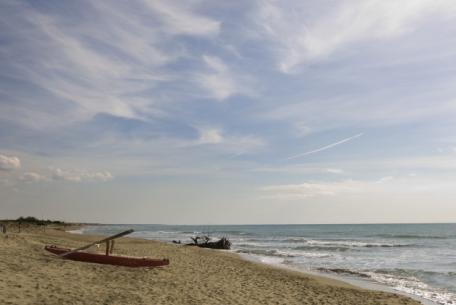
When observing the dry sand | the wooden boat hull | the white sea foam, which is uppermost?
the wooden boat hull

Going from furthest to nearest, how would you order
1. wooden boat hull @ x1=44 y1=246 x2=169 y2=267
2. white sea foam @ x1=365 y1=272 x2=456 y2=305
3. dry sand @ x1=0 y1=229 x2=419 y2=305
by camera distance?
wooden boat hull @ x1=44 y1=246 x2=169 y2=267, white sea foam @ x1=365 y1=272 x2=456 y2=305, dry sand @ x1=0 y1=229 x2=419 y2=305

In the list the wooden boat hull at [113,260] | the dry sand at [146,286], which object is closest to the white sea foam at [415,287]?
the dry sand at [146,286]

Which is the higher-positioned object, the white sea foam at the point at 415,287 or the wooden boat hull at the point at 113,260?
the wooden boat hull at the point at 113,260

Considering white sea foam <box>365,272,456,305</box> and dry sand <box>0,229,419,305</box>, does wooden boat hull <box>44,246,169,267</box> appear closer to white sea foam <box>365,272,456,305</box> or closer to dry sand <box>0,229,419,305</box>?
dry sand <box>0,229,419,305</box>

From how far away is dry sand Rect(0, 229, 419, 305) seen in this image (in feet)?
35.0

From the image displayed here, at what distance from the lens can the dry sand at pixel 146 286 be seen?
10.7 m

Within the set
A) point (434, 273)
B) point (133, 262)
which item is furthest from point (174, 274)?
point (434, 273)

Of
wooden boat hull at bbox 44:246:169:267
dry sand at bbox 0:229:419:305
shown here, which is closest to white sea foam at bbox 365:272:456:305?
dry sand at bbox 0:229:419:305

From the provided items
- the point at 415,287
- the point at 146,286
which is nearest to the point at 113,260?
the point at 146,286

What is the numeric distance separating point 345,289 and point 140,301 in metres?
8.68

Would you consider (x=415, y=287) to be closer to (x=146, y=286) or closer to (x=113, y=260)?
(x=146, y=286)

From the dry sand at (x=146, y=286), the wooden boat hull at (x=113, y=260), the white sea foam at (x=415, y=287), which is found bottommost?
the white sea foam at (x=415, y=287)

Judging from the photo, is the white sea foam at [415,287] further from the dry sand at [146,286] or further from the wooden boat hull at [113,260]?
the wooden boat hull at [113,260]

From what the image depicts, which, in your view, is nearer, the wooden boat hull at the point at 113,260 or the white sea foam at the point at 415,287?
the white sea foam at the point at 415,287
